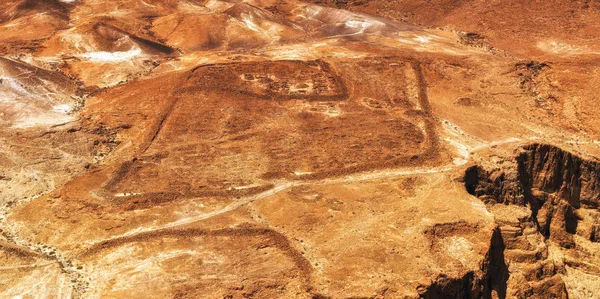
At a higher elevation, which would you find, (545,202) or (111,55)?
(111,55)

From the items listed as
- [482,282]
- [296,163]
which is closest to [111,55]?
[296,163]

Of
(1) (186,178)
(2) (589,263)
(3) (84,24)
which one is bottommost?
(2) (589,263)

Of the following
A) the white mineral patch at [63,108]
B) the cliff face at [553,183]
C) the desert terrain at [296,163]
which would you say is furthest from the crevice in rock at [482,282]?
the white mineral patch at [63,108]

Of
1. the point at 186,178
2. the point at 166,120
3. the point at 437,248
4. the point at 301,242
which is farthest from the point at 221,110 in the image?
the point at 437,248

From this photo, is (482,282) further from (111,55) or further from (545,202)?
(111,55)

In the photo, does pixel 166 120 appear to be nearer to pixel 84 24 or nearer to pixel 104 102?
pixel 104 102

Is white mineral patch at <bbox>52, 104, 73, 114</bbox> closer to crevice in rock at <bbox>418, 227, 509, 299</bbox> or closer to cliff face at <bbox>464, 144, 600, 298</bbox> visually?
cliff face at <bbox>464, 144, 600, 298</bbox>

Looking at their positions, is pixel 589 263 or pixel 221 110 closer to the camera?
pixel 589 263

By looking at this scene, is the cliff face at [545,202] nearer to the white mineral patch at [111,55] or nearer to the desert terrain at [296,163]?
the desert terrain at [296,163]
